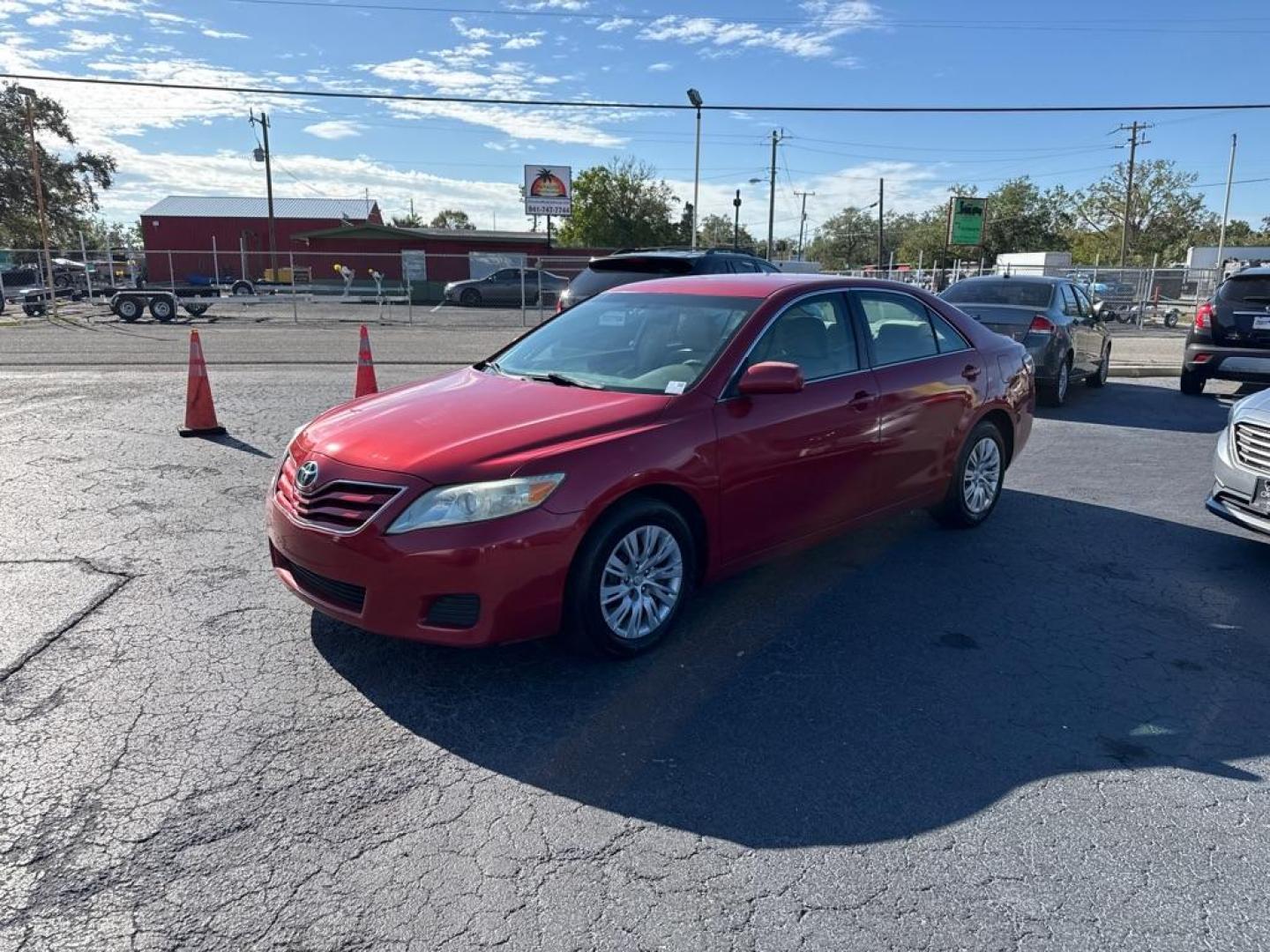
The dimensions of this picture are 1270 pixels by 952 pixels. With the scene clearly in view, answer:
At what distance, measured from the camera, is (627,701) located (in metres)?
3.50

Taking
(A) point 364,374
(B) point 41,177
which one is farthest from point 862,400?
(B) point 41,177

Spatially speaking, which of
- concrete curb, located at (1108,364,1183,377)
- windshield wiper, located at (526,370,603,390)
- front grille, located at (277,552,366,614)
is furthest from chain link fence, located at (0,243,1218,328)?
front grille, located at (277,552,366,614)

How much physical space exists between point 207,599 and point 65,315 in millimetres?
25075

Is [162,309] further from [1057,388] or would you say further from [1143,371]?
[1143,371]

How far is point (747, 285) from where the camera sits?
15.9ft

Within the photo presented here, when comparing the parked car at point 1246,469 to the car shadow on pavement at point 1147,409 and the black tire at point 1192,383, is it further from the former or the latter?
the black tire at point 1192,383

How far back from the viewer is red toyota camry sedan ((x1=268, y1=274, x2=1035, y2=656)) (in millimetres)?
3379

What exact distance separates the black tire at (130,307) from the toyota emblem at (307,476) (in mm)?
22915

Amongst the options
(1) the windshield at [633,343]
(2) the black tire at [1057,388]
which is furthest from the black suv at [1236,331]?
(1) the windshield at [633,343]

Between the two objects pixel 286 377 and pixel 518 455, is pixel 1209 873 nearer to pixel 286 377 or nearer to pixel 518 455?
pixel 518 455

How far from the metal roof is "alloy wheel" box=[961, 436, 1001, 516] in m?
56.7

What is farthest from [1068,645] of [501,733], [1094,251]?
[1094,251]

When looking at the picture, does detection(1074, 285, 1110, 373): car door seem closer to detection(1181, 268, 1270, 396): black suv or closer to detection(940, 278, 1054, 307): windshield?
detection(940, 278, 1054, 307): windshield

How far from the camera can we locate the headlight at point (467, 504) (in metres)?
3.34
